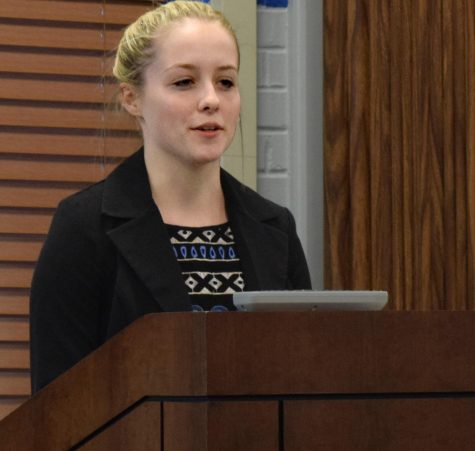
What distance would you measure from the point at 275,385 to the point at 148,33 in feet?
3.01

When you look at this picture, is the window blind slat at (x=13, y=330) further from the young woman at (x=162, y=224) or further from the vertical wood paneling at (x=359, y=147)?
the young woman at (x=162, y=224)

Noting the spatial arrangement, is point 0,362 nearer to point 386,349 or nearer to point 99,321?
point 99,321

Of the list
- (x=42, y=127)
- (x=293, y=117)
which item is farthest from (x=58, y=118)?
(x=293, y=117)

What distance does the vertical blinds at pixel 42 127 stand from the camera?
2.89m

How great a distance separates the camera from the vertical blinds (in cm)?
289

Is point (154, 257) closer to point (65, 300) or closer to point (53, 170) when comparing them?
point (65, 300)

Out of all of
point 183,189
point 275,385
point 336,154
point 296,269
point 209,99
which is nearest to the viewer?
point 275,385

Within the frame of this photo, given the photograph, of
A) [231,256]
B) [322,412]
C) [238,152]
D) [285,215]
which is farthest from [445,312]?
[238,152]

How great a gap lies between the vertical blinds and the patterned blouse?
0.98 metres

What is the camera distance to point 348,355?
124cm

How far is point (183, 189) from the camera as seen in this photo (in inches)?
75.9

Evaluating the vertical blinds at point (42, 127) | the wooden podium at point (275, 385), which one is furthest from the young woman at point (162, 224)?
the vertical blinds at point (42, 127)

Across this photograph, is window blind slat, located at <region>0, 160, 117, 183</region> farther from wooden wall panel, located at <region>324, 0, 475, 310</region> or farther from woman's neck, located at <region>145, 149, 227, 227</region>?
woman's neck, located at <region>145, 149, 227, 227</region>

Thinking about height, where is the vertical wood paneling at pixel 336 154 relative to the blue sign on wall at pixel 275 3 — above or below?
below
